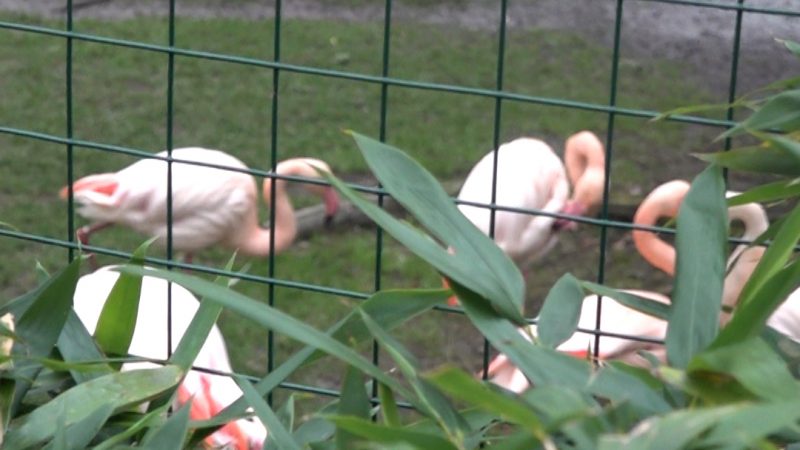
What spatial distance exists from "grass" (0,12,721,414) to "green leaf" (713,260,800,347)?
304 centimetres

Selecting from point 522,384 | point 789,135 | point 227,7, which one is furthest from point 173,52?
point 227,7

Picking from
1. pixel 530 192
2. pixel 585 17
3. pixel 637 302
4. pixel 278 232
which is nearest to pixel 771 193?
pixel 637 302

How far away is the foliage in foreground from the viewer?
3.24ft

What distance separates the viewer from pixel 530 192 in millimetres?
4543

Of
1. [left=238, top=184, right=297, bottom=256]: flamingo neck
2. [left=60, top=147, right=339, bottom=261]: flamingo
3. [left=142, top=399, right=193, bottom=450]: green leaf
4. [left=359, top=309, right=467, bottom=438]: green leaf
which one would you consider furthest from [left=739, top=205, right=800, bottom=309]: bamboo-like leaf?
[left=238, top=184, right=297, bottom=256]: flamingo neck

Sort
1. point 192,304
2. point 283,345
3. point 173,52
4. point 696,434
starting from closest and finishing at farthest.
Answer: point 696,434 → point 173,52 → point 192,304 → point 283,345

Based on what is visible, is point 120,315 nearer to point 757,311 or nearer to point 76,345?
point 76,345

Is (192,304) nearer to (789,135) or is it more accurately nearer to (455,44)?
(789,135)

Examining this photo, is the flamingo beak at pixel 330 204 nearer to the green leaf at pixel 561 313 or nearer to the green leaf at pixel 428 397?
the green leaf at pixel 561 313

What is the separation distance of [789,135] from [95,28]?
6.16 m

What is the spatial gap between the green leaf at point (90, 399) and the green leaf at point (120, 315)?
15cm

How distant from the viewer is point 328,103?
21.9 ft

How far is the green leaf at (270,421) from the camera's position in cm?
136

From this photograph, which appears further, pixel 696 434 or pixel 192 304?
pixel 192 304
